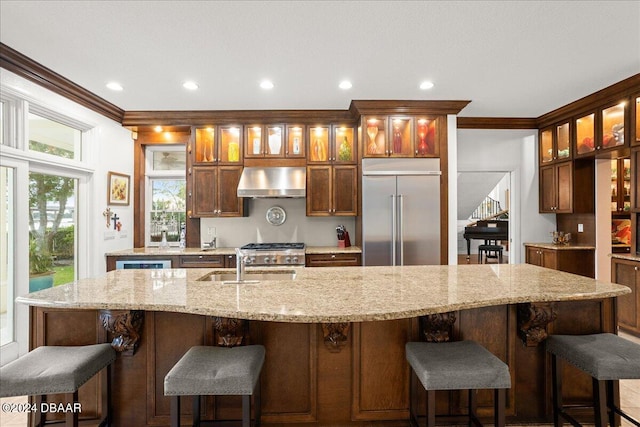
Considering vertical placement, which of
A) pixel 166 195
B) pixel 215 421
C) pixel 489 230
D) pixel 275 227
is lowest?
pixel 215 421

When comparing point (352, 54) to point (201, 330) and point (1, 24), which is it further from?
point (1, 24)

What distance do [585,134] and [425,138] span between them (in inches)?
76.9

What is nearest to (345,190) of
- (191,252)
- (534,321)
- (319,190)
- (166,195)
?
(319,190)

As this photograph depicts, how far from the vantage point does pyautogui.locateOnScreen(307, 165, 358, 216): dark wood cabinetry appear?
441 centimetres

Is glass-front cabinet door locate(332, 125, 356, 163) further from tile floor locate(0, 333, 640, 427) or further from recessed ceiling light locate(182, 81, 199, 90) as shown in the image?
tile floor locate(0, 333, 640, 427)

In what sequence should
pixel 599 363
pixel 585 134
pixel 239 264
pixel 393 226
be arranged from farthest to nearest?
pixel 585 134 < pixel 393 226 < pixel 239 264 < pixel 599 363

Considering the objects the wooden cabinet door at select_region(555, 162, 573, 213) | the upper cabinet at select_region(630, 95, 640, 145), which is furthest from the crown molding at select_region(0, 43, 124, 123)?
the wooden cabinet door at select_region(555, 162, 573, 213)

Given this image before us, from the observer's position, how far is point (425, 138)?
13.6ft

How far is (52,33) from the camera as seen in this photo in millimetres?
2504

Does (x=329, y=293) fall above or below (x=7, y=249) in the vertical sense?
below

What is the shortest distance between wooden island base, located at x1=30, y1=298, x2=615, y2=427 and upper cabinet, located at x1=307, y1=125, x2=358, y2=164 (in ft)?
9.15

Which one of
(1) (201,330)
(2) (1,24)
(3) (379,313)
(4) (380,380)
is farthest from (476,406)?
(2) (1,24)

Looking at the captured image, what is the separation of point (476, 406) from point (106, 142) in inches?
184

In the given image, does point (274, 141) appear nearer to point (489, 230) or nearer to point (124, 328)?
point (124, 328)
